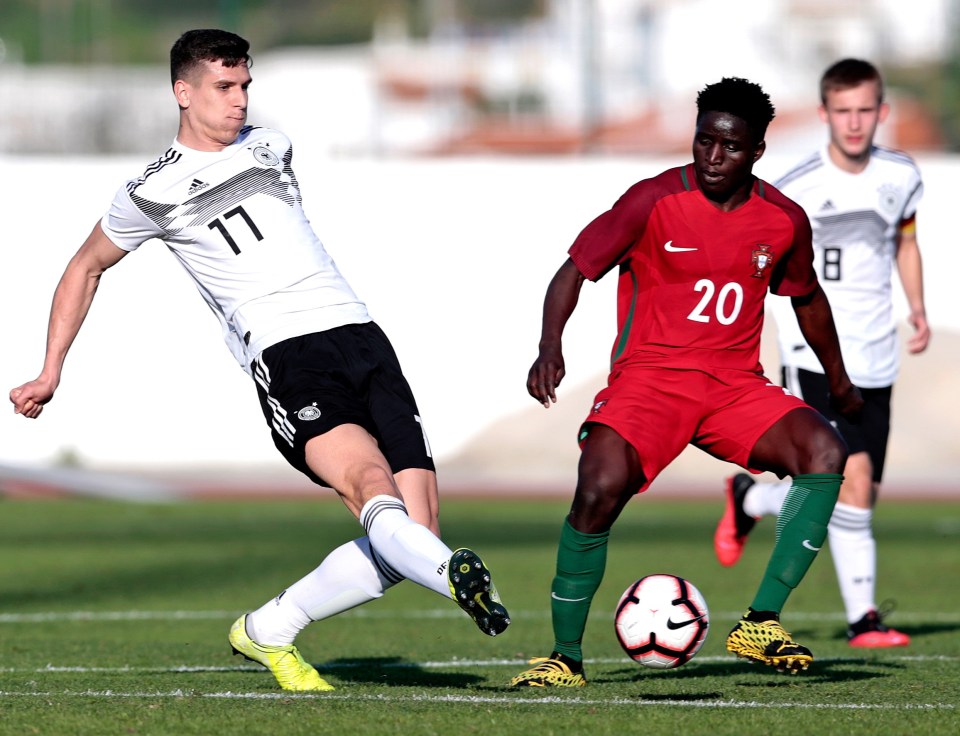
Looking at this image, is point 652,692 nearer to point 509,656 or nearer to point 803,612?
point 509,656

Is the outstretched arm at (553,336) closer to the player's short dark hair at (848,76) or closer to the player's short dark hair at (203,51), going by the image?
the player's short dark hair at (203,51)

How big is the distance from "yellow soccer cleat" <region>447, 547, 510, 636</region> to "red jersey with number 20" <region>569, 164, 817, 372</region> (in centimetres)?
147

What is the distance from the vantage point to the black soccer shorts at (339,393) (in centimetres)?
615

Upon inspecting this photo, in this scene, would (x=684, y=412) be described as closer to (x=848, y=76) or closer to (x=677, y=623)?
(x=677, y=623)

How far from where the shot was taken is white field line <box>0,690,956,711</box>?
19.1 feet

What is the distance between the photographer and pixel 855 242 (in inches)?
340

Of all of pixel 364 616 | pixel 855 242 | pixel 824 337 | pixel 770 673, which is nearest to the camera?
pixel 824 337

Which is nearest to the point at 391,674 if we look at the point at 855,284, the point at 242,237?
the point at 242,237

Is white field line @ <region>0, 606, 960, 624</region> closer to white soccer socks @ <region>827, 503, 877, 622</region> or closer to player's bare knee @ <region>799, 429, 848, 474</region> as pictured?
white soccer socks @ <region>827, 503, 877, 622</region>

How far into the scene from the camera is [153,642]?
8.83 m

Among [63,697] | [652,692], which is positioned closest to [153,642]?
[63,697]

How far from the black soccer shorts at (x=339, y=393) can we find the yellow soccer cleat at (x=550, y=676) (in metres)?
0.86

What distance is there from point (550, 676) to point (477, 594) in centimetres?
112

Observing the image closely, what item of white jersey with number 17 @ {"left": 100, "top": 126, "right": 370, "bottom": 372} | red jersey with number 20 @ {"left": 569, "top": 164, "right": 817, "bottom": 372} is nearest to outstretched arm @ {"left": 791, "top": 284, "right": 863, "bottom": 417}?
red jersey with number 20 @ {"left": 569, "top": 164, "right": 817, "bottom": 372}
